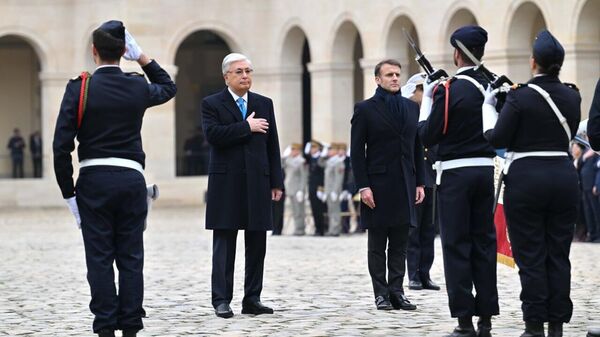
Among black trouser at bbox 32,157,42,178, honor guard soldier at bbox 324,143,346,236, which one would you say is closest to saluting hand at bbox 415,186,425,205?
honor guard soldier at bbox 324,143,346,236

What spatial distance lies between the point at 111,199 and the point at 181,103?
33137mm

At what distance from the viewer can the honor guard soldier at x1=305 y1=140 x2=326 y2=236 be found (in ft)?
85.9

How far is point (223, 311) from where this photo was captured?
11.1 m

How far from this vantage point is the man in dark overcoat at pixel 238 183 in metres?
11.3

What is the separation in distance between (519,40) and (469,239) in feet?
57.0

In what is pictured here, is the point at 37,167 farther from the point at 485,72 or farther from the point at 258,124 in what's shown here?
the point at 485,72

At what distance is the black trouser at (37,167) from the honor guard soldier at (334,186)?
1312 cm

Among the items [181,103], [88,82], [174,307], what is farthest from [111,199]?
[181,103]

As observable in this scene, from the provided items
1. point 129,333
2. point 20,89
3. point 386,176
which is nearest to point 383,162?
point 386,176

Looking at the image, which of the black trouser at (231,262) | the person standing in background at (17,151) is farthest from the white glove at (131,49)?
the person standing in background at (17,151)

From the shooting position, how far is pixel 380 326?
34.4ft

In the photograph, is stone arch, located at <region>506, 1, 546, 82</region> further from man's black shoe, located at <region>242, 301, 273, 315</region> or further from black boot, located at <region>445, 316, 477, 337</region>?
black boot, located at <region>445, 316, 477, 337</region>

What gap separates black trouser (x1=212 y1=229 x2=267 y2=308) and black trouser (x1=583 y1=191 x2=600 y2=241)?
431 inches

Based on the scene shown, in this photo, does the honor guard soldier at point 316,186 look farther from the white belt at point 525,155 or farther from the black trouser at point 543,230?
the black trouser at point 543,230
